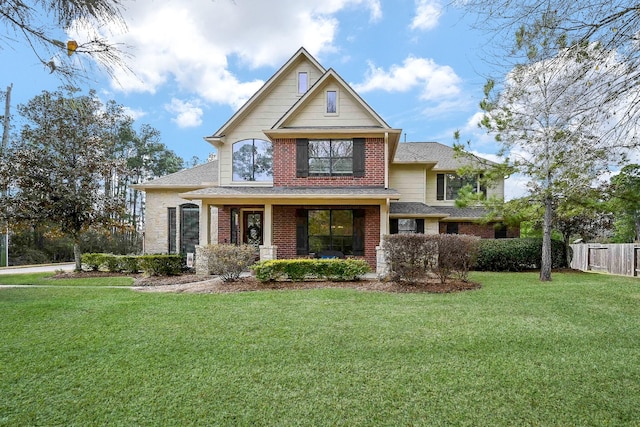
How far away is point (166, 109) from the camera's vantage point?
24438mm

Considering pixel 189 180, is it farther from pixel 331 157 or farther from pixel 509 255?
pixel 509 255

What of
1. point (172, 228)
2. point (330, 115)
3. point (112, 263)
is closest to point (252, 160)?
point (330, 115)

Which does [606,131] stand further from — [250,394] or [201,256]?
[201,256]

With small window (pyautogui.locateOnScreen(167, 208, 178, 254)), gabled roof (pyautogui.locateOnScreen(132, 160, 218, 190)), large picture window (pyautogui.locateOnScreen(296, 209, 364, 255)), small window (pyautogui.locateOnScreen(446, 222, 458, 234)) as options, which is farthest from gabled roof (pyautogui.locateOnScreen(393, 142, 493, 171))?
small window (pyautogui.locateOnScreen(167, 208, 178, 254))

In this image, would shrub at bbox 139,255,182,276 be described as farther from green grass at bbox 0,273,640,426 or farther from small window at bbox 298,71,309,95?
small window at bbox 298,71,309,95

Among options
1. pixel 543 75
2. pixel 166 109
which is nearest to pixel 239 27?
pixel 543 75

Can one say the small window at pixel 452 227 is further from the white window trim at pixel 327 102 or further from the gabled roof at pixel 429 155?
the white window trim at pixel 327 102

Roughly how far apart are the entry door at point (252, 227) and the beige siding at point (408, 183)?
6827 millimetres

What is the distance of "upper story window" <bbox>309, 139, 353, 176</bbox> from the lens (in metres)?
14.1

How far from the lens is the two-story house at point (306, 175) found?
43.3 ft

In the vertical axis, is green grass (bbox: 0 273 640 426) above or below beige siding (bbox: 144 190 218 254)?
below

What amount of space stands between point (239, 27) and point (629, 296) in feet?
33.3

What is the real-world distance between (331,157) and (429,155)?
9.28 metres

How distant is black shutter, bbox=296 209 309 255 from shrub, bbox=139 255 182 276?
4.60 meters
